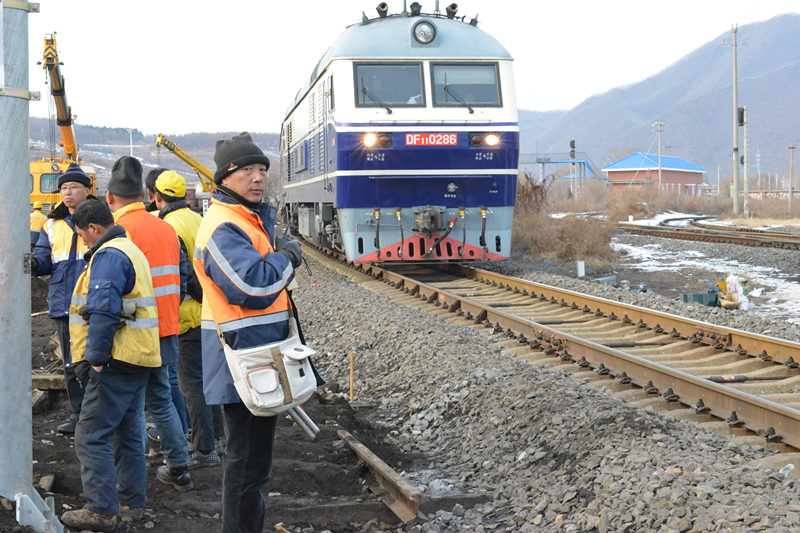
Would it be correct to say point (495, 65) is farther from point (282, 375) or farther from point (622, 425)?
point (282, 375)

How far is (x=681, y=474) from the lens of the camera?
4363 millimetres

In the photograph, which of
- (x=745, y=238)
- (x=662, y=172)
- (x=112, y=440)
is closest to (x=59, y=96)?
(x=745, y=238)

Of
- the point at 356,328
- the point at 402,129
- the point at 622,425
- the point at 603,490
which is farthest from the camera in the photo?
the point at 402,129

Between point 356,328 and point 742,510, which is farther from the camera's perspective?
point 356,328

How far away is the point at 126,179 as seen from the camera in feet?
16.9

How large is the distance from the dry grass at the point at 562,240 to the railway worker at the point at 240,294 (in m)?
14.5

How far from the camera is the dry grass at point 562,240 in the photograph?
18328 mm

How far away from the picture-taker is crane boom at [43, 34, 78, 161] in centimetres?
2227

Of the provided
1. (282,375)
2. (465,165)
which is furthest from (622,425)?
(465,165)

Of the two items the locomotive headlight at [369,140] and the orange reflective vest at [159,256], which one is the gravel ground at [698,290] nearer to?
the locomotive headlight at [369,140]

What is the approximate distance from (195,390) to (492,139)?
26.5 ft

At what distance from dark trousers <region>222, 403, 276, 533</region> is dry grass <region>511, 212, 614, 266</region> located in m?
14.5

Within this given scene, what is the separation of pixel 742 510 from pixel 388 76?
9852mm

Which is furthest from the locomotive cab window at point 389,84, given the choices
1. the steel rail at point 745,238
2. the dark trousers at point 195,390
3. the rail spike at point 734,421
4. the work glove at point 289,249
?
the steel rail at point 745,238
